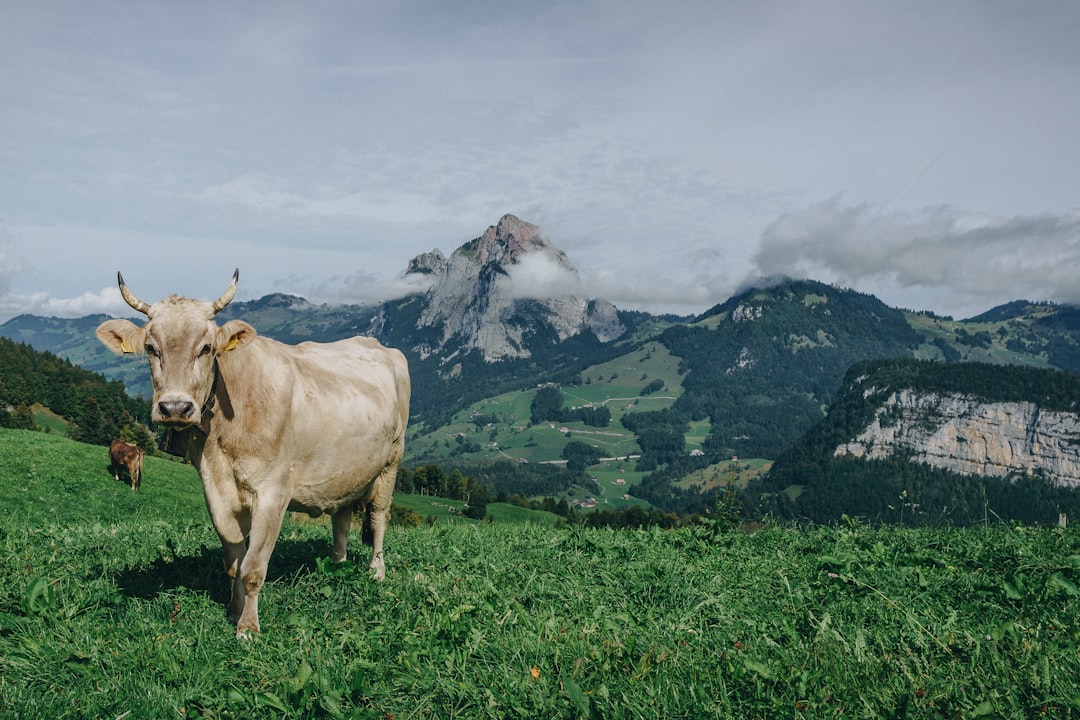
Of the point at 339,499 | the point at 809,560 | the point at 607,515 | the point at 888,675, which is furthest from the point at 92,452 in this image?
the point at 607,515

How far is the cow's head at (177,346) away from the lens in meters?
6.11

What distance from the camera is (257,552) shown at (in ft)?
22.5

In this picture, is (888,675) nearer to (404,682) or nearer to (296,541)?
(404,682)

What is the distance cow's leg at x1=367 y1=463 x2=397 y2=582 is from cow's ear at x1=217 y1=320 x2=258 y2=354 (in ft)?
11.3

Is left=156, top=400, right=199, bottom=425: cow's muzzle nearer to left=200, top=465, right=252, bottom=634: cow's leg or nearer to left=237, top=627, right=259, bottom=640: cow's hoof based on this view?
left=200, top=465, right=252, bottom=634: cow's leg

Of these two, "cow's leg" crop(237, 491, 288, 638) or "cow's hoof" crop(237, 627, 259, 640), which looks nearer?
"cow's hoof" crop(237, 627, 259, 640)

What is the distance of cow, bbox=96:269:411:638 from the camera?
6.32 metres

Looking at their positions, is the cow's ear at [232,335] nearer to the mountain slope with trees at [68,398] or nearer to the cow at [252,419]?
the cow at [252,419]

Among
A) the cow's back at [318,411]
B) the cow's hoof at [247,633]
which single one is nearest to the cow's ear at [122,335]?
the cow's back at [318,411]

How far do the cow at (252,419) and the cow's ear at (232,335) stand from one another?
13 millimetres

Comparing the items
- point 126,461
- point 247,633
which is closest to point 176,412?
point 247,633

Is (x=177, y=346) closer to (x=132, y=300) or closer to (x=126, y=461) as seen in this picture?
(x=132, y=300)

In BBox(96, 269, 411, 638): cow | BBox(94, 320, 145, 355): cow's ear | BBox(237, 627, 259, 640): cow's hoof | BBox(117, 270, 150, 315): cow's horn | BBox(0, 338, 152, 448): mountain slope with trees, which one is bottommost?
BBox(0, 338, 152, 448): mountain slope with trees

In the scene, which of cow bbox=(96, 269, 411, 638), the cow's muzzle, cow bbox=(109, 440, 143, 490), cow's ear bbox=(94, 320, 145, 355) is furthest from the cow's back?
cow bbox=(109, 440, 143, 490)
